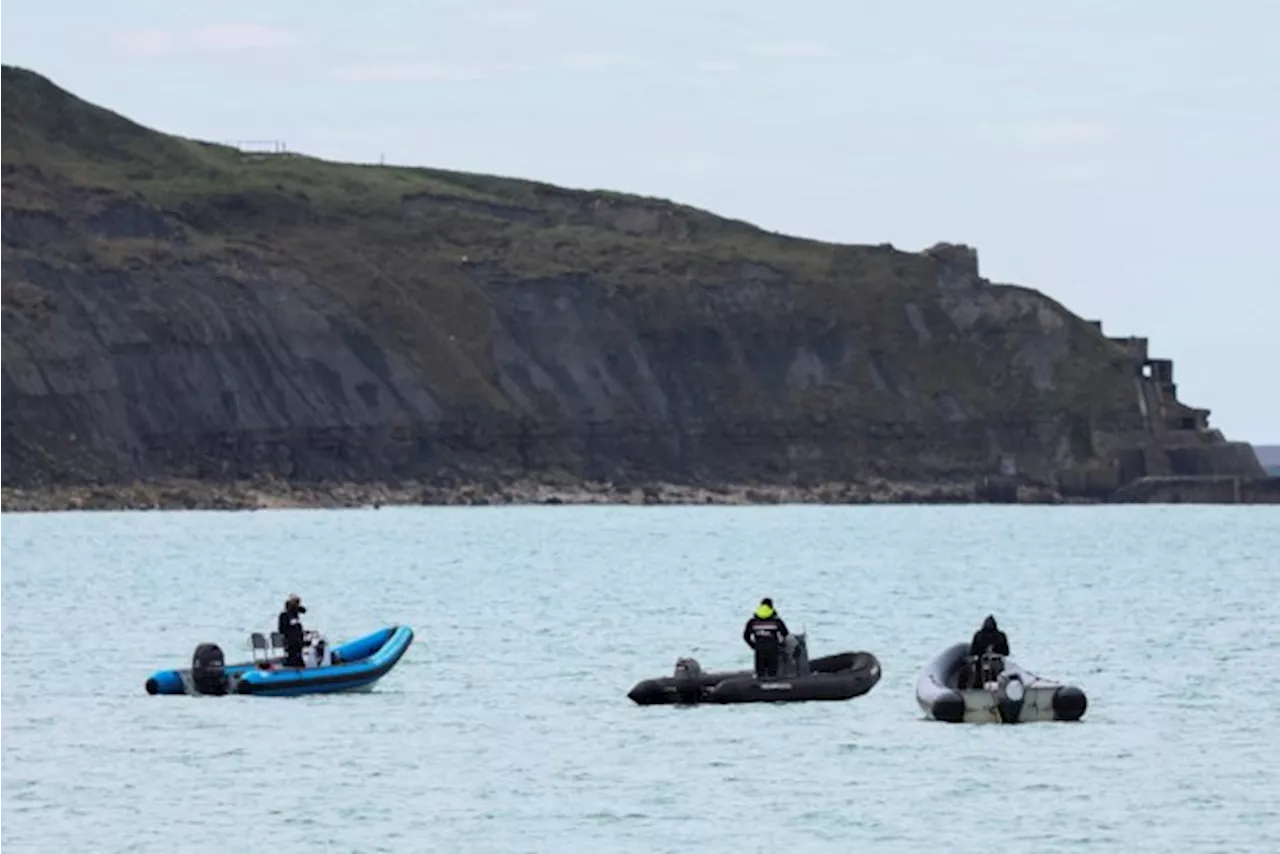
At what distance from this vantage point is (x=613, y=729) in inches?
1901

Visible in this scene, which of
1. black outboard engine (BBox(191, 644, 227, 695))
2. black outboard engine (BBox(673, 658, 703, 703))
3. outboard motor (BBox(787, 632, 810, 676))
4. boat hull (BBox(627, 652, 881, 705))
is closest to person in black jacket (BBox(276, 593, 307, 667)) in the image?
black outboard engine (BBox(191, 644, 227, 695))

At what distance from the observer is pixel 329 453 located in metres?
186

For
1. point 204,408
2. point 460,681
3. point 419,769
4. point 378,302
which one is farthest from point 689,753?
point 378,302

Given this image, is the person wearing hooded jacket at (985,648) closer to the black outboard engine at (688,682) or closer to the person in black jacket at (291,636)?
the black outboard engine at (688,682)

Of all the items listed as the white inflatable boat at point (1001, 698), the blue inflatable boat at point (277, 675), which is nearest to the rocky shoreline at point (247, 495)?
the blue inflatable boat at point (277, 675)

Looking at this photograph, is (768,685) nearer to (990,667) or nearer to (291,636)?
(990,667)

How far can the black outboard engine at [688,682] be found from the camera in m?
49.9

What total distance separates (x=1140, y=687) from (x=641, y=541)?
86.7 metres

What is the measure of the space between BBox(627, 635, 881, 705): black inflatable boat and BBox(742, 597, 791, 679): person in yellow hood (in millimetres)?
157

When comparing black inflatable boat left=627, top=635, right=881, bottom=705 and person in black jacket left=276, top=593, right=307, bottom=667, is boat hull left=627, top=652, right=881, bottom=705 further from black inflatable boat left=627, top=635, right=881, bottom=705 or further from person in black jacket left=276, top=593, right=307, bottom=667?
person in black jacket left=276, top=593, right=307, bottom=667

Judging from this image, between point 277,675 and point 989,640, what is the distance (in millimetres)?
11663

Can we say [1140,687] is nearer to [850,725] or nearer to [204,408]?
[850,725]

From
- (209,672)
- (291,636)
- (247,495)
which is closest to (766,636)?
(291,636)

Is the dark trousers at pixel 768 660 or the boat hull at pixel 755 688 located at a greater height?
the dark trousers at pixel 768 660
